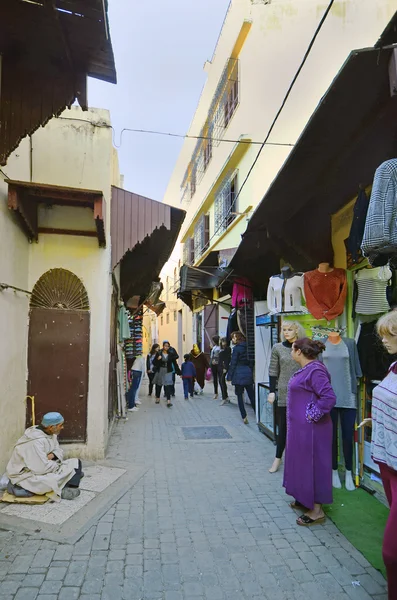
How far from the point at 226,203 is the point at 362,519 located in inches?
449

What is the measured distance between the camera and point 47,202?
541 centimetres

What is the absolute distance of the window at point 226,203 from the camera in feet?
42.7

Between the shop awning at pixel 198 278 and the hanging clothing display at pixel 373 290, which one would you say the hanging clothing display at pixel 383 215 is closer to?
the hanging clothing display at pixel 373 290

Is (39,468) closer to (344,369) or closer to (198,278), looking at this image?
(344,369)

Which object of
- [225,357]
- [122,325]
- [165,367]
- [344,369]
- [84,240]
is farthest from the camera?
[165,367]

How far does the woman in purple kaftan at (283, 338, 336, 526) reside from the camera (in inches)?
144

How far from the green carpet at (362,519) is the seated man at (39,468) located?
276 cm

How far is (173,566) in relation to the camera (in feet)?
10.1

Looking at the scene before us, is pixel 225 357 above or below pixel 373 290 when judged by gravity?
below

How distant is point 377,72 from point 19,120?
3.63 m

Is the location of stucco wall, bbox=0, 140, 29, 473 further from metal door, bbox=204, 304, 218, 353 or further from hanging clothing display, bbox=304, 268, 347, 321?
metal door, bbox=204, 304, 218, 353

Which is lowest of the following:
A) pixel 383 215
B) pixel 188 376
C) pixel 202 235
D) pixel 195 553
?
pixel 195 553

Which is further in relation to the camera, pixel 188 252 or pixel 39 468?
pixel 188 252

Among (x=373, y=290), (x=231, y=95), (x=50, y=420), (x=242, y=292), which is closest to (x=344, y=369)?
(x=373, y=290)
